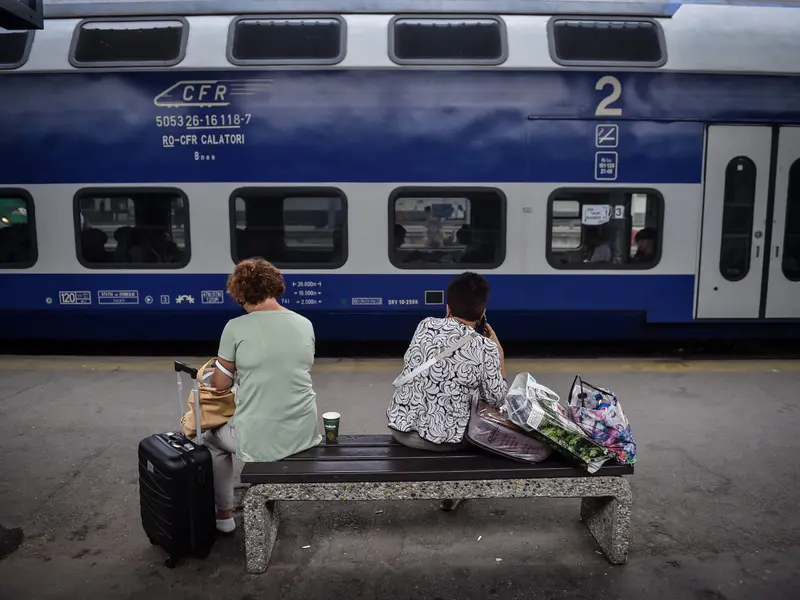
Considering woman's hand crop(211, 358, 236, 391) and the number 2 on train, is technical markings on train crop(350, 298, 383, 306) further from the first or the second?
woman's hand crop(211, 358, 236, 391)

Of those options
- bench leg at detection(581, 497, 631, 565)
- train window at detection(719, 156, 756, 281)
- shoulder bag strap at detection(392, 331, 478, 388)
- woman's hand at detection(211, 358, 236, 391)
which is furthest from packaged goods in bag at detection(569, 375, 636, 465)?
train window at detection(719, 156, 756, 281)

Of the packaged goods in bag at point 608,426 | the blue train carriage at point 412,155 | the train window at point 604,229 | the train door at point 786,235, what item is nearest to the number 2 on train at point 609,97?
the blue train carriage at point 412,155

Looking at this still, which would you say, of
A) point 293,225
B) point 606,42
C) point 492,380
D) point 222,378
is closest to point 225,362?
point 222,378

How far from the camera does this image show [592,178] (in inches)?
268

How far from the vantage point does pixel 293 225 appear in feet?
22.7

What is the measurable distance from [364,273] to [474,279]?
3.65 metres

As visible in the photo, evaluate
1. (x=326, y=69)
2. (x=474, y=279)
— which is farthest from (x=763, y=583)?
(x=326, y=69)

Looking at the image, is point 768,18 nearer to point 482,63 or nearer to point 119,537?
point 482,63

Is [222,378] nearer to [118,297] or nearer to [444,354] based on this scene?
[444,354]

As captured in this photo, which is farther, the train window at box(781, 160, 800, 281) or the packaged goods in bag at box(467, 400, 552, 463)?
the train window at box(781, 160, 800, 281)

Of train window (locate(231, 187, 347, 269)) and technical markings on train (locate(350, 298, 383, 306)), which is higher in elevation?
train window (locate(231, 187, 347, 269))

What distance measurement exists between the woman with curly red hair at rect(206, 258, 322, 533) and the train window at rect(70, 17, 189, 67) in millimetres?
4424

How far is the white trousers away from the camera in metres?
3.43

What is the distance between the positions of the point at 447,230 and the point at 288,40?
2449 millimetres
